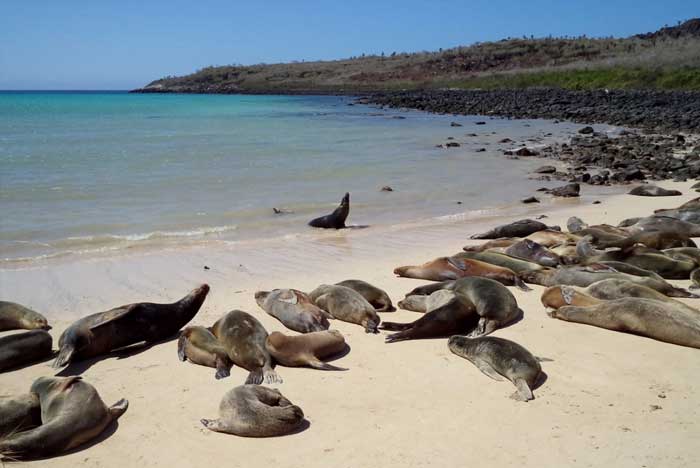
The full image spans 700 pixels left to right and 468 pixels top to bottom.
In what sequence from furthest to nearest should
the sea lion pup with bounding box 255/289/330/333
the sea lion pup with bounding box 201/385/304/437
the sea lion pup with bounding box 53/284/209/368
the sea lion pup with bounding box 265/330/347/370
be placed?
the sea lion pup with bounding box 255/289/330/333 < the sea lion pup with bounding box 53/284/209/368 < the sea lion pup with bounding box 265/330/347/370 < the sea lion pup with bounding box 201/385/304/437

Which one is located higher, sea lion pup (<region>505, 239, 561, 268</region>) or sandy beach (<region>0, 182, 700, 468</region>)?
sea lion pup (<region>505, 239, 561, 268</region>)

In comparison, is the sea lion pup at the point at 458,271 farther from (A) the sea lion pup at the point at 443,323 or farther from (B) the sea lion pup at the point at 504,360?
(B) the sea lion pup at the point at 504,360

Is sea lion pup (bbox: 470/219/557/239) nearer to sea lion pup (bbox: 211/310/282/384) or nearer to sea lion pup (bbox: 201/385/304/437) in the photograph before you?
sea lion pup (bbox: 211/310/282/384)

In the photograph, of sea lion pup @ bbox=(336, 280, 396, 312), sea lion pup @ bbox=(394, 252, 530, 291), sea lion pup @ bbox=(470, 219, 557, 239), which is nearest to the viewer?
sea lion pup @ bbox=(336, 280, 396, 312)

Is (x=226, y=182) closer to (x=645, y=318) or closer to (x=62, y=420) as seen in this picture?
(x=645, y=318)

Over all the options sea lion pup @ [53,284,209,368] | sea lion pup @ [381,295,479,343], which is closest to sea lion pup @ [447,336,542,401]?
sea lion pup @ [381,295,479,343]

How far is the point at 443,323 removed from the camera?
5391 millimetres

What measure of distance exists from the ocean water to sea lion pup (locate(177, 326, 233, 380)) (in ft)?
14.0

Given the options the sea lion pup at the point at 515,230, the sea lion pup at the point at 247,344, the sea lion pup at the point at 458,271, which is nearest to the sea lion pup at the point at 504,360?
the sea lion pup at the point at 247,344

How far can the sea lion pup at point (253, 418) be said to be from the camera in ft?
12.3

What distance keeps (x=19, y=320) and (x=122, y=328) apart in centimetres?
122

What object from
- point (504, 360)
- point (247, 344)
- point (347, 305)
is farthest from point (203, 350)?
point (504, 360)

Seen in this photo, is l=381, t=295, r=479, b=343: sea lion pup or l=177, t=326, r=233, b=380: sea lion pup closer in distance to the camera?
l=177, t=326, r=233, b=380: sea lion pup

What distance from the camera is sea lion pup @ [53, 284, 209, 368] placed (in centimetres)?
496
